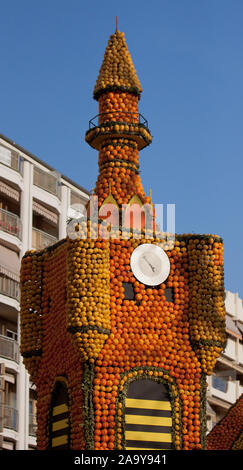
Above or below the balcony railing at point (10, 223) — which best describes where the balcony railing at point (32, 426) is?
below

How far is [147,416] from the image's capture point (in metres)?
31.7

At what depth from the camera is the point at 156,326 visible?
3241 centimetres

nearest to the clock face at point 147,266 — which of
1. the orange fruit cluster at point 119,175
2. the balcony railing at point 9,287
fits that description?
the orange fruit cluster at point 119,175

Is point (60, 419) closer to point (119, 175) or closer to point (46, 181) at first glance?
point (119, 175)

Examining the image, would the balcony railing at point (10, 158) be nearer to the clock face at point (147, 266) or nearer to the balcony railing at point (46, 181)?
the balcony railing at point (46, 181)

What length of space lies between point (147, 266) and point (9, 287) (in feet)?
62.8

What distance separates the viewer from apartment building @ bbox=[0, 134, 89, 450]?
4944 centimetres

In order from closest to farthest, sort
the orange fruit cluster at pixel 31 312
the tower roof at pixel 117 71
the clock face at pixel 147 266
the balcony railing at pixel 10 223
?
the clock face at pixel 147 266, the orange fruit cluster at pixel 31 312, the tower roof at pixel 117 71, the balcony railing at pixel 10 223

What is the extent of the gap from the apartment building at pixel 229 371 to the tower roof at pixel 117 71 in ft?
104

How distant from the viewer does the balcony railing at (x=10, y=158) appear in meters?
52.4
